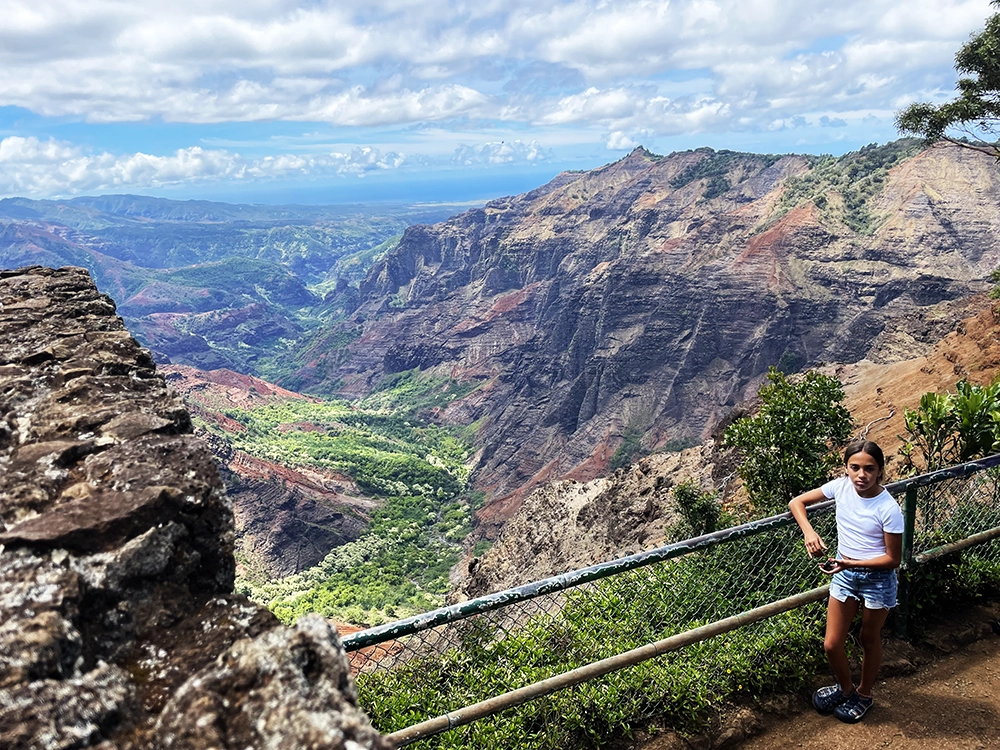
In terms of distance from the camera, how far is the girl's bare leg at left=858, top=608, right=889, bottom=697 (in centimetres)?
566

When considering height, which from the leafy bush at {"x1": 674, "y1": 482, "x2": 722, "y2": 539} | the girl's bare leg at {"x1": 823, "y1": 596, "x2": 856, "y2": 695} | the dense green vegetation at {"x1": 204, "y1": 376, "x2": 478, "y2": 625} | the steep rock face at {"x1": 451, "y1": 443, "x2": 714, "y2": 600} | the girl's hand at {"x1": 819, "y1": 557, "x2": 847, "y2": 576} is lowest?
the dense green vegetation at {"x1": 204, "y1": 376, "x2": 478, "y2": 625}

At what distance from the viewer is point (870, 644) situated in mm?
5777

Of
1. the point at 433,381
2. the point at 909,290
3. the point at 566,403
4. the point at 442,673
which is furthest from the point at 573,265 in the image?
the point at 442,673

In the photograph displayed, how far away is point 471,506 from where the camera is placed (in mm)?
106812

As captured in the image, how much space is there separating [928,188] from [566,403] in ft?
207

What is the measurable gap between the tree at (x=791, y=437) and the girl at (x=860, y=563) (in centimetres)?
546

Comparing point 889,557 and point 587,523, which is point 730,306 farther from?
point 889,557

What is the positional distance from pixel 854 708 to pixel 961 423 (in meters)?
3.89

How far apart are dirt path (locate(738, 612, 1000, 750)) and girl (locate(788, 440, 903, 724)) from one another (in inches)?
7.0

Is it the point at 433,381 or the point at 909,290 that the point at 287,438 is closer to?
the point at 433,381

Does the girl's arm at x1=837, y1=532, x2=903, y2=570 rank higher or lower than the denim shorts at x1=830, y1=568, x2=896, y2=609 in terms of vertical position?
higher

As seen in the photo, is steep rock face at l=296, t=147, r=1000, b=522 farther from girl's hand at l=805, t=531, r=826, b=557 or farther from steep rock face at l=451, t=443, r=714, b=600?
girl's hand at l=805, t=531, r=826, b=557

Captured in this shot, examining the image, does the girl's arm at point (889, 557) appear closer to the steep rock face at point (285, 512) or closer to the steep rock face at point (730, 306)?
the steep rock face at point (730, 306)

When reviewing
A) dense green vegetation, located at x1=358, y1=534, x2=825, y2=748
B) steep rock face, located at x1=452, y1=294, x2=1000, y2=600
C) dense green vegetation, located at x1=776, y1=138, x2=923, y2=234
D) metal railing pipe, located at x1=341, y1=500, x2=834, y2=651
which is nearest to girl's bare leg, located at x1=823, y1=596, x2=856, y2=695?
dense green vegetation, located at x1=358, y1=534, x2=825, y2=748
